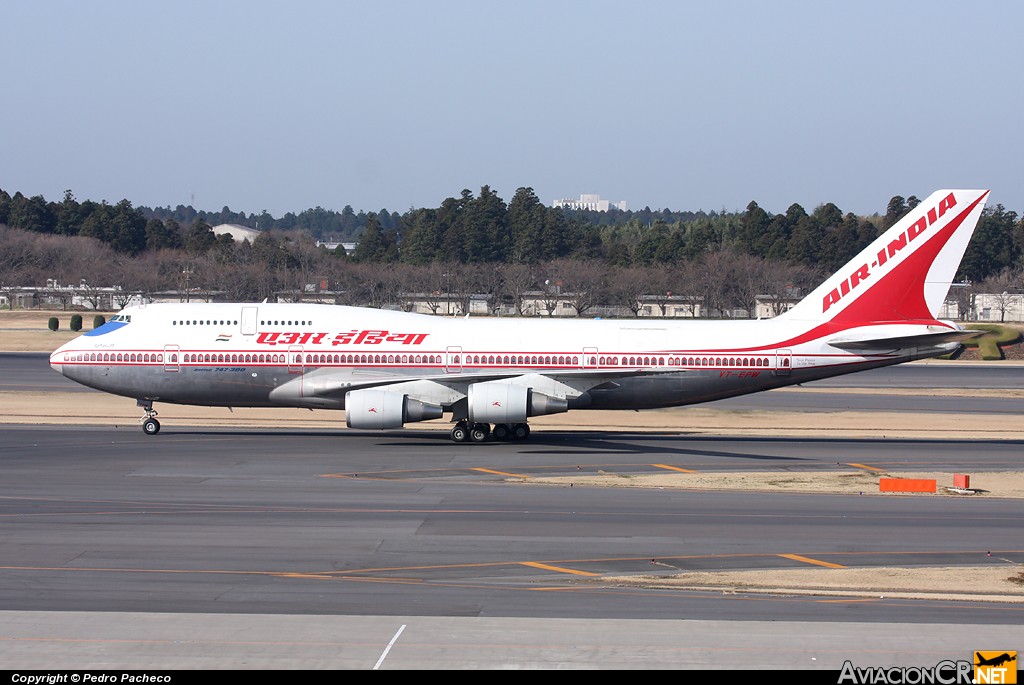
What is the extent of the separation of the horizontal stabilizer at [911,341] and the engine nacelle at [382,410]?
615 inches

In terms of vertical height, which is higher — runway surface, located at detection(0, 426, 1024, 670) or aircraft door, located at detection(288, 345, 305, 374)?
aircraft door, located at detection(288, 345, 305, 374)

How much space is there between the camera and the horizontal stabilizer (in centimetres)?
3972

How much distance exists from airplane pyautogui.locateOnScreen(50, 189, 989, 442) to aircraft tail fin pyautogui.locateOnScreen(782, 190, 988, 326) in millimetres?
48

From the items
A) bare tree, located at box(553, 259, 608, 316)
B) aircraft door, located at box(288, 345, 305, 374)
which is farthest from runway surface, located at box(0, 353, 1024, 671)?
bare tree, located at box(553, 259, 608, 316)

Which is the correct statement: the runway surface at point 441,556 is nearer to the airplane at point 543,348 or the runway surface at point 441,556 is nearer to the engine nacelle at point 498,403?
the engine nacelle at point 498,403

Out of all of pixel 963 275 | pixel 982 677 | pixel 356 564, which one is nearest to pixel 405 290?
pixel 963 275

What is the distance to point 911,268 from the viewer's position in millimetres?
40844

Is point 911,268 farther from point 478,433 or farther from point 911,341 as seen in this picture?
point 478,433

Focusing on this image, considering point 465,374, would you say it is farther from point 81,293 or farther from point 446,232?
point 446,232

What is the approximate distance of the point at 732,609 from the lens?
1883cm

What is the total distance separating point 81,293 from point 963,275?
371 feet

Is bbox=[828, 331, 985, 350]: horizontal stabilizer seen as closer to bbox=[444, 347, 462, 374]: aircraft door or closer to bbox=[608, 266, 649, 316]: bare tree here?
bbox=[444, 347, 462, 374]: aircraft door

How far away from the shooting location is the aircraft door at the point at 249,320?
40.6 metres

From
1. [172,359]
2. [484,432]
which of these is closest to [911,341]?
[484,432]
